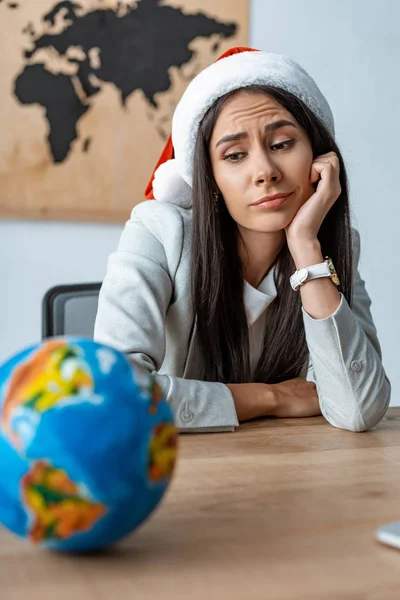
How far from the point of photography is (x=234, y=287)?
1719 mm

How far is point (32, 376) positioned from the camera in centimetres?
62

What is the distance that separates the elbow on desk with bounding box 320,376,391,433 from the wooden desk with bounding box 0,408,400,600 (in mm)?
259

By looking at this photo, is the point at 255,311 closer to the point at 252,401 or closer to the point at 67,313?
the point at 252,401

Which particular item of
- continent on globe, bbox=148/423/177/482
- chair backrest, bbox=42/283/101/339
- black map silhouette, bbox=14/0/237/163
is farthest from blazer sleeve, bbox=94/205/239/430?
black map silhouette, bbox=14/0/237/163

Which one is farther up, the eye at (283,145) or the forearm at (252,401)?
the eye at (283,145)

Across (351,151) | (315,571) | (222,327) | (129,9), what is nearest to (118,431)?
(315,571)

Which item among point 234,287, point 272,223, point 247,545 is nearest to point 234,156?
point 272,223

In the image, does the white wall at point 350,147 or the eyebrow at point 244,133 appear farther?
the white wall at point 350,147

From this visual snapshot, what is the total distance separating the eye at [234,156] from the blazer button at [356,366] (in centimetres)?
49

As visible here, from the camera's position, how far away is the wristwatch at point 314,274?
4.97 feet

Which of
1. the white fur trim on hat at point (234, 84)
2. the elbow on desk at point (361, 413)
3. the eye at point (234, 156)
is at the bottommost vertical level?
the elbow on desk at point (361, 413)

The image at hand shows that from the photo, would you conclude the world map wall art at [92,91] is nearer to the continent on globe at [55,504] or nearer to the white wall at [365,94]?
the white wall at [365,94]

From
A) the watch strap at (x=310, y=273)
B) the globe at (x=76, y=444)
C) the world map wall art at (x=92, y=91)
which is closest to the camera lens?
the globe at (x=76, y=444)

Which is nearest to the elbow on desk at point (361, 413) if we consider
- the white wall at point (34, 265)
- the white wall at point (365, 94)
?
the white wall at point (34, 265)
